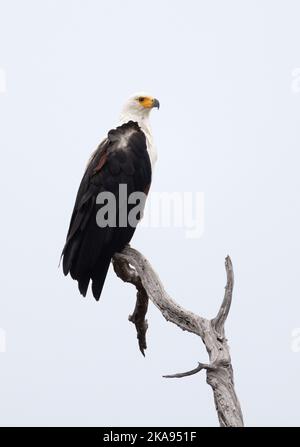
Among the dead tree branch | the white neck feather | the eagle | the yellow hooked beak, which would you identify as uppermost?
the yellow hooked beak

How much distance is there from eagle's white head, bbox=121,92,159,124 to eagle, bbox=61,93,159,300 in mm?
339

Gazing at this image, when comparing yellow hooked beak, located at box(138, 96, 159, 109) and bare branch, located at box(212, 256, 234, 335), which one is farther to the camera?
yellow hooked beak, located at box(138, 96, 159, 109)

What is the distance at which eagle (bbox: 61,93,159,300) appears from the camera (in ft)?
24.2

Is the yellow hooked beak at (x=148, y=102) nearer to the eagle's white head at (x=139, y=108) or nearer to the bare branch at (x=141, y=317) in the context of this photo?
the eagle's white head at (x=139, y=108)

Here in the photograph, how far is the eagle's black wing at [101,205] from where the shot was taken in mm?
7359

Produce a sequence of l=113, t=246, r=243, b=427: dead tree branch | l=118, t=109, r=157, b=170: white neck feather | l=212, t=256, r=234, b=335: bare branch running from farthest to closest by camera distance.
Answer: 1. l=118, t=109, r=157, b=170: white neck feather
2. l=212, t=256, r=234, b=335: bare branch
3. l=113, t=246, r=243, b=427: dead tree branch

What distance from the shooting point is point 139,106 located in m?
8.18

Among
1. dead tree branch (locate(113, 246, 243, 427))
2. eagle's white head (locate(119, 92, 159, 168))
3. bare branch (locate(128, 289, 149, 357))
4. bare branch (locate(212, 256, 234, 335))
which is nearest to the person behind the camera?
dead tree branch (locate(113, 246, 243, 427))

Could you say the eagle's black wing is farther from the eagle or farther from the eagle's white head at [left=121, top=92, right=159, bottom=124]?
the eagle's white head at [left=121, top=92, right=159, bottom=124]

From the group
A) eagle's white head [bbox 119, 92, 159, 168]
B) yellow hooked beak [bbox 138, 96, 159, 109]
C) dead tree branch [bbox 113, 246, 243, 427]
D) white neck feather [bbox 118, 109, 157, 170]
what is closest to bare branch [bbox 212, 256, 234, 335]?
dead tree branch [bbox 113, 246, 243, 427]

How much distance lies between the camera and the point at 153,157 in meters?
7.84

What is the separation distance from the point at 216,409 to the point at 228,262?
103cm

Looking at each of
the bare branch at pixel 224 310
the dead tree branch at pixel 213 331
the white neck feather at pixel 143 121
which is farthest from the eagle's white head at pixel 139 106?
the bare branch at pixel 224 310
